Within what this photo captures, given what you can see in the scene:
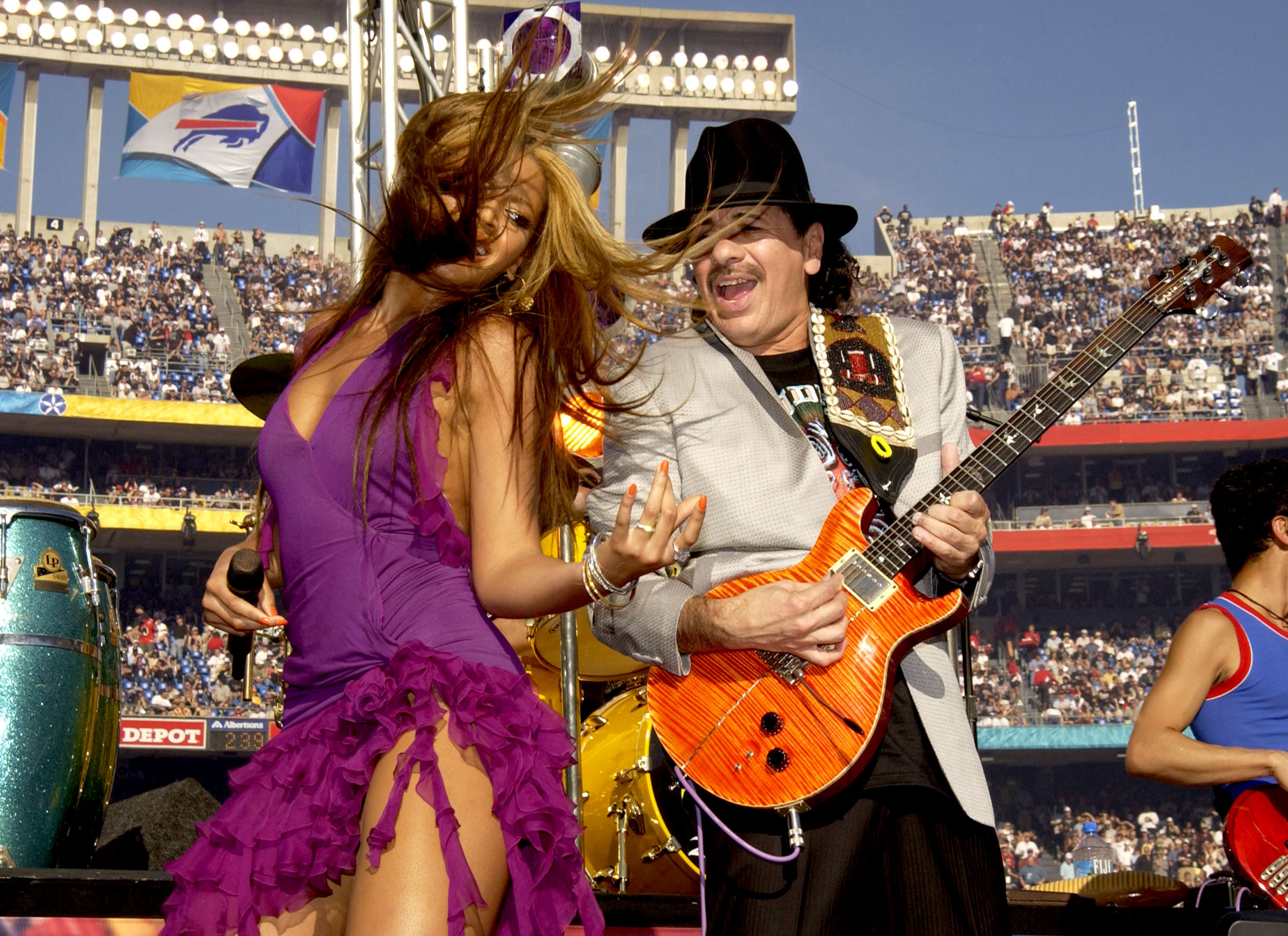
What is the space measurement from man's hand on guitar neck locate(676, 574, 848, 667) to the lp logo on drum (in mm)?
2537

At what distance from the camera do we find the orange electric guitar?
228 cm

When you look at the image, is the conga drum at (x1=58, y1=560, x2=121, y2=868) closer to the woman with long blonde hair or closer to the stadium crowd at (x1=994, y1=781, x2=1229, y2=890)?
the woman with long blonde hair

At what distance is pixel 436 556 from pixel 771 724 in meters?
0.86

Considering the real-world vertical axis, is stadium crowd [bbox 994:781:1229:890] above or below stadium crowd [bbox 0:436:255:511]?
below

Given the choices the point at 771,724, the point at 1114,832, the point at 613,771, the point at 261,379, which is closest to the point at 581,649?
the point at 613,771

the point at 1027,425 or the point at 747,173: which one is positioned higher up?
the point at 747,173

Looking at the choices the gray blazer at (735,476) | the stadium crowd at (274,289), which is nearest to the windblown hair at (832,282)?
the gray blazer at (735,476)

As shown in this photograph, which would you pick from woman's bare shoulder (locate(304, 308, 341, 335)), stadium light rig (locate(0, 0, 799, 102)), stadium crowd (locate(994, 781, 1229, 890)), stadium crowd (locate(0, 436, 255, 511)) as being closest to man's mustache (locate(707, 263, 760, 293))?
woman's bare shoulder (locate(304, 308, 341, 335))

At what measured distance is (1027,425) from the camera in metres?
2.63

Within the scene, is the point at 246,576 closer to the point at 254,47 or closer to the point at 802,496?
the point at 802,496

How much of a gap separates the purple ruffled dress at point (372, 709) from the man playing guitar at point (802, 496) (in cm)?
49

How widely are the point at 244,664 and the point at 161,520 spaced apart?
23.0m

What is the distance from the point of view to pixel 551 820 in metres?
1.62

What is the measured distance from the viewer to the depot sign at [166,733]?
20.1 metres
